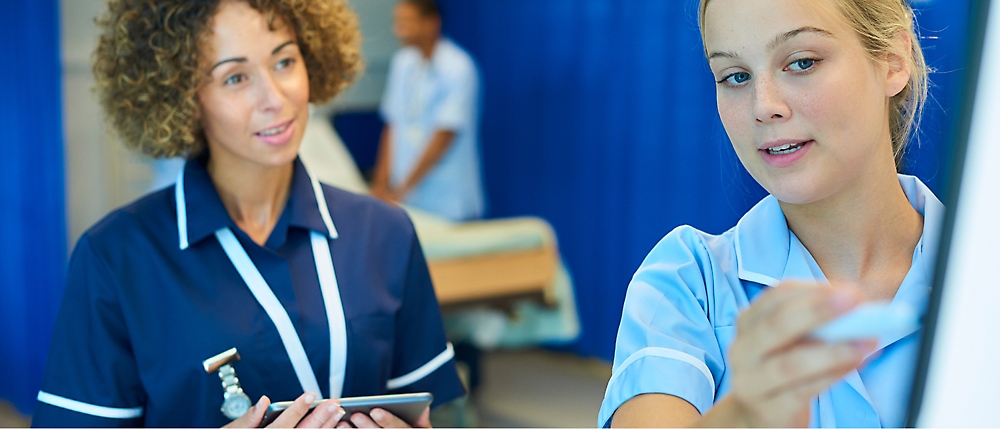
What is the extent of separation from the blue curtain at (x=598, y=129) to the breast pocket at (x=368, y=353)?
1.92 meters

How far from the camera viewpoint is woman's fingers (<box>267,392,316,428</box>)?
1235mm

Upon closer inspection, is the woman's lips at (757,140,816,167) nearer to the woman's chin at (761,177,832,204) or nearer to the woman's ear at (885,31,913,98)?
the woman's chin at (761,177,832,204)

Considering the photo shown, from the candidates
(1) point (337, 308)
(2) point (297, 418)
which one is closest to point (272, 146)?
(1) point (337, 308)

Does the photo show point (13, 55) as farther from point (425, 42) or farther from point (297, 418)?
point (297, 418)

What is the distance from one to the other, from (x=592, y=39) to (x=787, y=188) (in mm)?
3439

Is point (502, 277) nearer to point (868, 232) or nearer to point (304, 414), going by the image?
point (304, 414)

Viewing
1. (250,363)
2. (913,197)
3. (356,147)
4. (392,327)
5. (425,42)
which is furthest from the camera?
(356,147)

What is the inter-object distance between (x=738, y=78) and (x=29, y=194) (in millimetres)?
3182

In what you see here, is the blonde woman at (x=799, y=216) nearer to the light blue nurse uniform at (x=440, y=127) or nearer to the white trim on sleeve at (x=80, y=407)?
the white trim on sleeve at (x=80, y=407)

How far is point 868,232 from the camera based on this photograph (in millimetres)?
1051

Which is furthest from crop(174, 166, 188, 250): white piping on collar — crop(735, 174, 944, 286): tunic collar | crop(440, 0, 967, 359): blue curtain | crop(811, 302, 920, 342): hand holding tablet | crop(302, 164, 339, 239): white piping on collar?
crop(440, 0, 967, 359): blue curtain

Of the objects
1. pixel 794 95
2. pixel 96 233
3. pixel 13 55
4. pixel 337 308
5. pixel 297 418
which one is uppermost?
pixel 13 55

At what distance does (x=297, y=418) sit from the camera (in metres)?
1.24

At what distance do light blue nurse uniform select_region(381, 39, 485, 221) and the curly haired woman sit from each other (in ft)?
8.22
